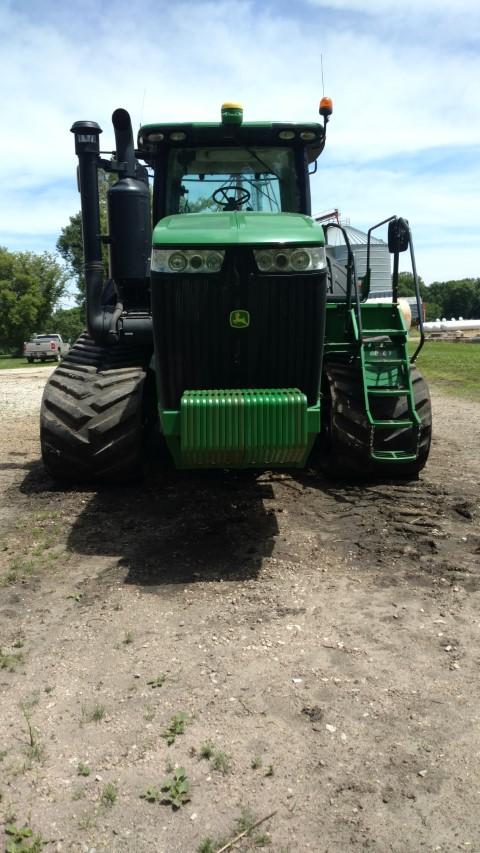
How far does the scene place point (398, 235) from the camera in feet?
18.8

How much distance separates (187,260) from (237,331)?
1.78 feet

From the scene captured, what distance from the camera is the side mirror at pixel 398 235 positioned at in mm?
5688

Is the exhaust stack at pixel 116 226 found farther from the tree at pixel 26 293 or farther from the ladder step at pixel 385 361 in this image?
the tree at pixel 26 293

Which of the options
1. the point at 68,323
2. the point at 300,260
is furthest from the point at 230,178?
the point at 68,323

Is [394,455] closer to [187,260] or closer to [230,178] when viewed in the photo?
[187,260]

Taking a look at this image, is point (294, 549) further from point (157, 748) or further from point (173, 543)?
point (157, 748)

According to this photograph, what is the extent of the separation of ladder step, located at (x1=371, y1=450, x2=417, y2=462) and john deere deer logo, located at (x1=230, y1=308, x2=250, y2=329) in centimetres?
160

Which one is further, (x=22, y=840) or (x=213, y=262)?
(x=213, y=262)

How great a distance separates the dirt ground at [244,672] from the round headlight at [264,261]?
1853 mm

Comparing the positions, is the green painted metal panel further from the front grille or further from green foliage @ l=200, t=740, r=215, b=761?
green foliage @ l=200, t=740, r=215, b=761

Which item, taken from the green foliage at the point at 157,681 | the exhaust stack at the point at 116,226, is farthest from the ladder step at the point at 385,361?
the green foliage at the point at 157,681

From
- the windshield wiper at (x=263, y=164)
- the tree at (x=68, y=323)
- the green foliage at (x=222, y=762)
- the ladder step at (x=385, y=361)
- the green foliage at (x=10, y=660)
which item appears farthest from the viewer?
the tree at (x=68, y=323)

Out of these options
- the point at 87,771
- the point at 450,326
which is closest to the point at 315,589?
the point at 87,771

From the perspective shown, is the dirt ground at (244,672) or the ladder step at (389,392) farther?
the ladder step at (389,392)
